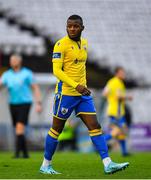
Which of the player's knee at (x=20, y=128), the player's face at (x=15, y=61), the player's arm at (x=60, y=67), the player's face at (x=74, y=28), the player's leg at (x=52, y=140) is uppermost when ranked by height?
the player's face at (x=74, y=28)

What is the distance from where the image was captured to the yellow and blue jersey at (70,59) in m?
9.33

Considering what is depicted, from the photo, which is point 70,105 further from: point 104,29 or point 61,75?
point 104,29

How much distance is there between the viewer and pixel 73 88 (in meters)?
9.42

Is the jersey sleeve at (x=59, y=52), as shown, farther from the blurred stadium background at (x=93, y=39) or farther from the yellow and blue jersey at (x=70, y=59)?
the blurred stadium background at (x=93, y=39)

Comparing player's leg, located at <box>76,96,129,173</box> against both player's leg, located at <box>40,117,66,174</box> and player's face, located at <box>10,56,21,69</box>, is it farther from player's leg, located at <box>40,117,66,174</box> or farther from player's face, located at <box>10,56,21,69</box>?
player's face, located at <box>10,56,21,69</box>

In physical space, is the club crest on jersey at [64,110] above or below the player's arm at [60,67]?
below

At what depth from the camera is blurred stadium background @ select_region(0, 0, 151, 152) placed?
1037 inches

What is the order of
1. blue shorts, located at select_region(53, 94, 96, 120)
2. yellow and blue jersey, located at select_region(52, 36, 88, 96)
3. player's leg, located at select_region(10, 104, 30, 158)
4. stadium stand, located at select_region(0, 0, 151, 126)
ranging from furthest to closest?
1. stadium stand, located at select_region(0, 0, 151, 126)
2. player's leg, located at select_region(10, 104, 30, 158)
3. blue shorts, located at select_region(53, 94, 96, 120)
4. yellow and blue jersey, located at select_region(52, 36, 88, 96)

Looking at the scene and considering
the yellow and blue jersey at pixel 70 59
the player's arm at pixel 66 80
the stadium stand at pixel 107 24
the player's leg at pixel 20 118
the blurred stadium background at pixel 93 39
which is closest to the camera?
the player's arm at pixel 66 80

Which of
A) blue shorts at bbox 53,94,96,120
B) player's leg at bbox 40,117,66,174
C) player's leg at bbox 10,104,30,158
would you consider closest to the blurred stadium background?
player's leg at bbox 10,104,30,158

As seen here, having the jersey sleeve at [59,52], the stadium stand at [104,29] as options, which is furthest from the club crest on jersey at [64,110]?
the stadium stand at [104,29]

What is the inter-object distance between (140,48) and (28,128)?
29.1ft

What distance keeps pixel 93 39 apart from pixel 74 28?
65.0ft

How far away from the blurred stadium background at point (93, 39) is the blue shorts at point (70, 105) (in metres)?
14.1
